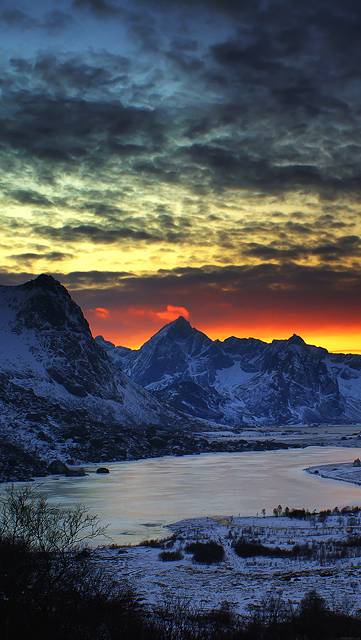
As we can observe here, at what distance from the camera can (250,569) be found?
107 ft

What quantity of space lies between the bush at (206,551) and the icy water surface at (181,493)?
744cm

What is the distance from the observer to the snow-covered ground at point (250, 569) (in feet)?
86.2

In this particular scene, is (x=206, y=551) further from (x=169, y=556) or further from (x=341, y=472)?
(x=341, y=472)

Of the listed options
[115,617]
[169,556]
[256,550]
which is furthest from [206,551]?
[115,617]

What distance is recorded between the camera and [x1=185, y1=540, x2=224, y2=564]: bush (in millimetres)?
35531

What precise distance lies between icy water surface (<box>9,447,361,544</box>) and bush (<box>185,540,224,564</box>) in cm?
744

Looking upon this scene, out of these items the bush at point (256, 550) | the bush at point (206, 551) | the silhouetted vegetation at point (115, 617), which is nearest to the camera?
the silhouetted vegetation at point (115, 617)

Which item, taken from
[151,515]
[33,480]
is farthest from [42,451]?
[151,515]

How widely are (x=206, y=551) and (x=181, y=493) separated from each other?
43.4 m

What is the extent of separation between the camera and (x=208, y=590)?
2777 centimetres

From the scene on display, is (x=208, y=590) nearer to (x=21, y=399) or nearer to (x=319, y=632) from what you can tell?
(x=319, y=632)

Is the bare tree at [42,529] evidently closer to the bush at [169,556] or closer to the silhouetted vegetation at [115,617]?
the silhouetted vegetation at [115,617]

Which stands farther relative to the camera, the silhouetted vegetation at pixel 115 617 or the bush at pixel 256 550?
the bush at pixel 256 550

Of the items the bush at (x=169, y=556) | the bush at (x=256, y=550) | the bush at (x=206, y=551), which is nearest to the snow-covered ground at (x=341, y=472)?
the bush at (x=256, y=550)
